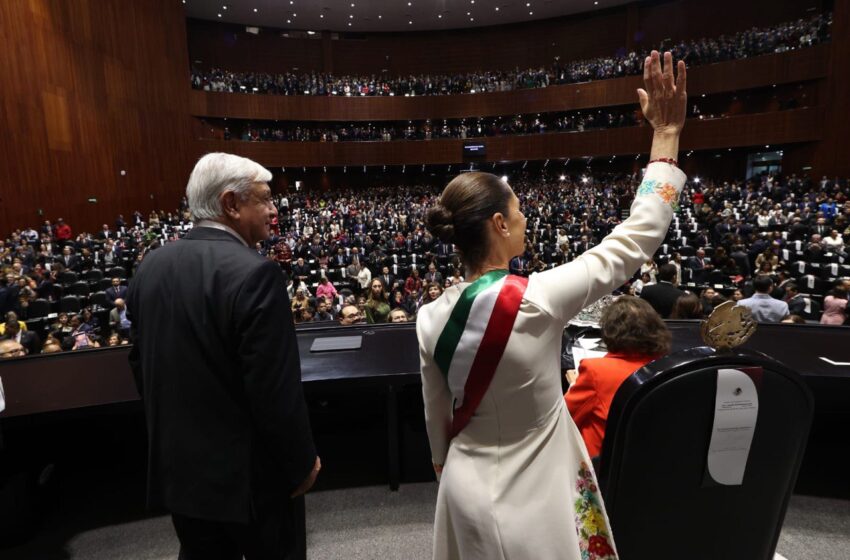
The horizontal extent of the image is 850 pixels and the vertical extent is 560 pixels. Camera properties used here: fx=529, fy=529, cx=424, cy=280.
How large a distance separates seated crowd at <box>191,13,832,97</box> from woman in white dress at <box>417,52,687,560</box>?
23.2 meters

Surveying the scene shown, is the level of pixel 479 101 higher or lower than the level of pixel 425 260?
higher

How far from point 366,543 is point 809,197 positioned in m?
17.3

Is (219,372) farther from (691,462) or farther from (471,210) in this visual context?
(691,462)

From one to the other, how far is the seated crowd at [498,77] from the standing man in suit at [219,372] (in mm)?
23377

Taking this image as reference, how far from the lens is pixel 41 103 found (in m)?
13.7

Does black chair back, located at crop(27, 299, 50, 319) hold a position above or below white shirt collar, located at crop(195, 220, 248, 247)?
below

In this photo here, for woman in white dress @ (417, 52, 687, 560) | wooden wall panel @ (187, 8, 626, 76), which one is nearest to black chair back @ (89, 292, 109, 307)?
woman in white dress @ (417, 52, 687, 560)

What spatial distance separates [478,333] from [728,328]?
0.43 meters

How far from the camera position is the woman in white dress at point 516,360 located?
101 cm

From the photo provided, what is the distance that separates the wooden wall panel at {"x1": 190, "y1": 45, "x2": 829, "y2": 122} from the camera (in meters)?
19.7

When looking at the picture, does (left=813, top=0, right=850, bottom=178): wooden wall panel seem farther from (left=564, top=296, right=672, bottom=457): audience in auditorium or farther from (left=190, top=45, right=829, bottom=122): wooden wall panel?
(left=564, top=296, right=672, bottom=457): audience in auditorium

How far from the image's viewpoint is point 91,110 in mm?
15727

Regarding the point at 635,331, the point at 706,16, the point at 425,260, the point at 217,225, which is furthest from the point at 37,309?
the point at 706,16

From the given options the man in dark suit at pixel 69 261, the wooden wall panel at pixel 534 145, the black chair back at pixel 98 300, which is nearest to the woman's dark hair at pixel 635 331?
the black chair back at pixel 98 300
